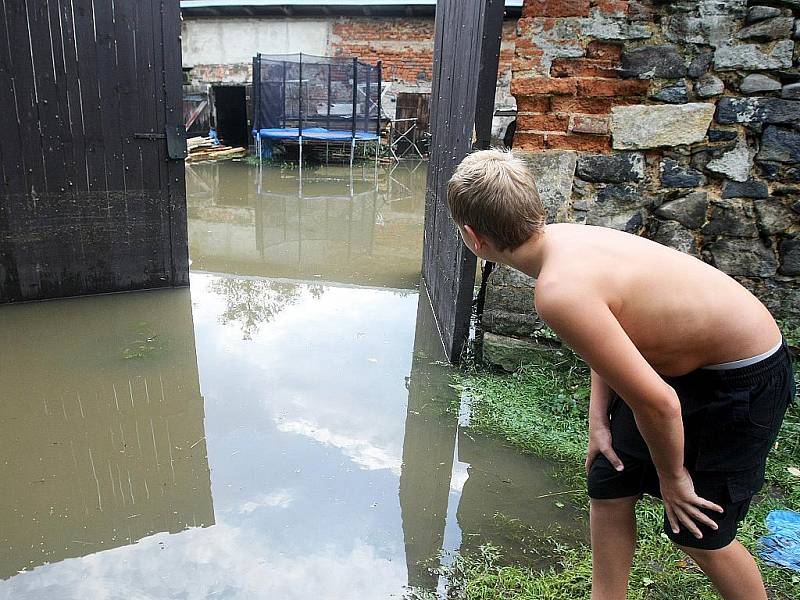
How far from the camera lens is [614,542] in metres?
1.80

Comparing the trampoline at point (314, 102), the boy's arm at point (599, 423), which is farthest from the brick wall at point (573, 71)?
the trampoline at point (314, 102)

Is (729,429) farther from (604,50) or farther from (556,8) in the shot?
(556,8)

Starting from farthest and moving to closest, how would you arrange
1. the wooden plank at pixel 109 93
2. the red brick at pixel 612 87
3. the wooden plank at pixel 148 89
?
the wooden plank at pixel 148 89 < the wooden plank at pixel 109 93 < the red brick at pixel 612 87

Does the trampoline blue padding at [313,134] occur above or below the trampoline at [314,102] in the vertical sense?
below

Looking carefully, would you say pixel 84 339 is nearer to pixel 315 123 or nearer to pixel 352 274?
pixel 352 274

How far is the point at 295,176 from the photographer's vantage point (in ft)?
39.9

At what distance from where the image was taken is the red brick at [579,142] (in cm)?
342

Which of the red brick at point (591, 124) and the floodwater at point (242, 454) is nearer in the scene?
the floodwater at point (242, 454)

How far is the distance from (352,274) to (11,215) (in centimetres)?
277

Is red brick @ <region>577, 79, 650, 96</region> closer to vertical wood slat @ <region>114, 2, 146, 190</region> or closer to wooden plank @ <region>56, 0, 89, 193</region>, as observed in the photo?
vertical wood slat @ <region>114, 2, 146, 190</region>

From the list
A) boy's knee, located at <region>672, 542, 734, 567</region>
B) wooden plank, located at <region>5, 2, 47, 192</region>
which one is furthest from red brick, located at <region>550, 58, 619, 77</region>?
wooden plank, located at <region>5, 2, 47, 192</region>

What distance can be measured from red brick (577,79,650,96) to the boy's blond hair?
2003mm

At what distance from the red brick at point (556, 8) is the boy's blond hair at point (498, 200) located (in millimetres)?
2059

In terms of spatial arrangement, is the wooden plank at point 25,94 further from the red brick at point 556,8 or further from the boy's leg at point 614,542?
the boy's leg at point 614,542
